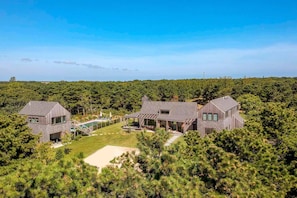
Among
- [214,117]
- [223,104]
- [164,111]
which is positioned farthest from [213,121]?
[164,111]

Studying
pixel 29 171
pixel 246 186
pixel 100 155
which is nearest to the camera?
pixel 29 171

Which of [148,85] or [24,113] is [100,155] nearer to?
[24,113]

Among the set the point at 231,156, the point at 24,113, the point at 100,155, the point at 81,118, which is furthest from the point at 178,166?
the point at 81,118

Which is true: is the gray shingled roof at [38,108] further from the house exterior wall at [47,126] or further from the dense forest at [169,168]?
the dense forest at [169,168]

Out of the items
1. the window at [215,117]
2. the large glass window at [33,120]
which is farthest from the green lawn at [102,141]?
the window at [215,117]

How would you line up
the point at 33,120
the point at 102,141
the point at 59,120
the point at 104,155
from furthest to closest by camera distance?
1. the point at 102,141
2. the point at 59,120
3. the point at 33,120
4. the point at 104,155

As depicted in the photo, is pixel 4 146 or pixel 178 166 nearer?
pixel 178 166

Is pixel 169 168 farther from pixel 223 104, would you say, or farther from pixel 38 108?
pixel 38 108
